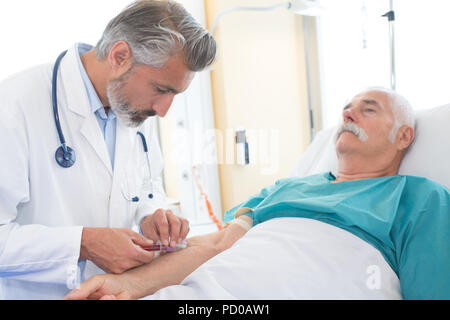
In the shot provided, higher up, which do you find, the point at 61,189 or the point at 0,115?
the point at 0,115

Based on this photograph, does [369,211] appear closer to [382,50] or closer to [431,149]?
[431,149]

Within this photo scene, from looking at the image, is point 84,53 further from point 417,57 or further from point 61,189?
point 417,57

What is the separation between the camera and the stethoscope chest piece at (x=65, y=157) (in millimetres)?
1092

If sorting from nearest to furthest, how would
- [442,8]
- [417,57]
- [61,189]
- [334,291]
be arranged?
1. [334,291]
2. [61,189]
3. [442,8]
4. [417,57]

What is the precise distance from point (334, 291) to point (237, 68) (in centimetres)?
180

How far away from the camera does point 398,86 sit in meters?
2.10

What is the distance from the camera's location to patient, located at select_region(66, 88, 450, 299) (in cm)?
95

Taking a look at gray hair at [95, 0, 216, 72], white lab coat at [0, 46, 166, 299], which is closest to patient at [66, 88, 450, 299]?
white lab coat at [0, 46, 166, 299]

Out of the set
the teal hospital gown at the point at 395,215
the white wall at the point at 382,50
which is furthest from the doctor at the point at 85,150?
the white wall at the point at 382,50

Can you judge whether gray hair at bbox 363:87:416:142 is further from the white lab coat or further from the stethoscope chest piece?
the stethoscope chest piece

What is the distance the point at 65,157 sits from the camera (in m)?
1.10

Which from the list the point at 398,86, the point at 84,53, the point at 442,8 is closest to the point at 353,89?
the point at 398,86

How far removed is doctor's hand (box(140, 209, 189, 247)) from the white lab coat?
115 millimetres

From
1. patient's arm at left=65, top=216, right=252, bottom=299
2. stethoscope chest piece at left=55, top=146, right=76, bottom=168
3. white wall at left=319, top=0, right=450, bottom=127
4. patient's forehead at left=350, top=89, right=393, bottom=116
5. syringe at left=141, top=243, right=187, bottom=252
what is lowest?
patient's arm at left=65, top=216, right=252, bottom=299
